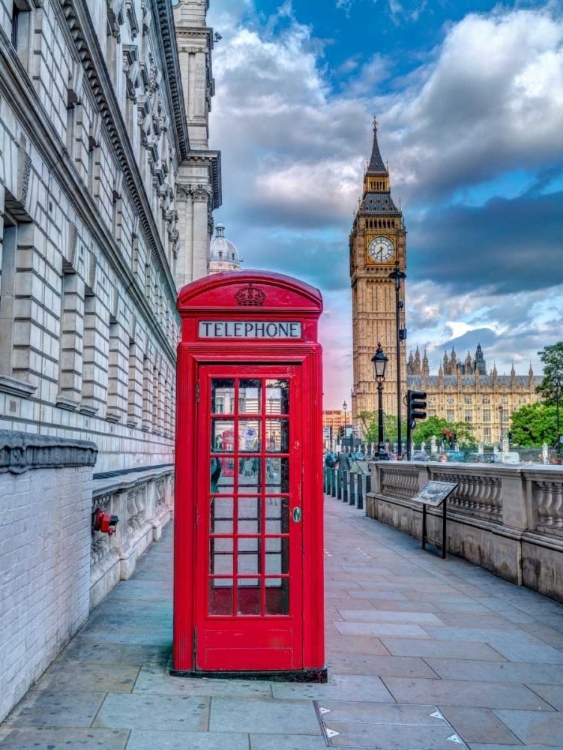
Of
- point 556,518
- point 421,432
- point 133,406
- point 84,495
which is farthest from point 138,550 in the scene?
point 421,432

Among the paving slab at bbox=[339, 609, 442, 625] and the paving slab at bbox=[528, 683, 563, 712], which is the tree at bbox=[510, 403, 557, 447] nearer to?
the paving slab at bbox=[339, 609, 442, 625]

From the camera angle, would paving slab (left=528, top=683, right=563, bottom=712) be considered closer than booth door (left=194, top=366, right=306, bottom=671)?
Yes

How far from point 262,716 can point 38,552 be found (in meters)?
1.80

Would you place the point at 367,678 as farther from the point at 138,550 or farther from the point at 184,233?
the point at 184,233

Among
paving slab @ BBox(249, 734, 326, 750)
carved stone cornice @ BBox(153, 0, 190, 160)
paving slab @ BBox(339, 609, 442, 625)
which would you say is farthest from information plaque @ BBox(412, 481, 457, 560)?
carved stone cornice @ BBox(153, 0, 190, 160)

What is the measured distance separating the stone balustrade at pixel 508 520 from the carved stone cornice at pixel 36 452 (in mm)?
5079

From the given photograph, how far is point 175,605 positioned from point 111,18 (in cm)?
1805

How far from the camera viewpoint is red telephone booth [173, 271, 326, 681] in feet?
18.2

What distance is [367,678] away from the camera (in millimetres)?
5645

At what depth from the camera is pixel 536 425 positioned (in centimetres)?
10206

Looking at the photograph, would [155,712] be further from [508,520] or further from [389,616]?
[508,520]

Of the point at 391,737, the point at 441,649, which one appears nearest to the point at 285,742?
the point at 391,737

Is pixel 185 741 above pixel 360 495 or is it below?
below

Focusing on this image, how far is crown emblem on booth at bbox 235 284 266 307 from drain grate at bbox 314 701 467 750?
2737mm
